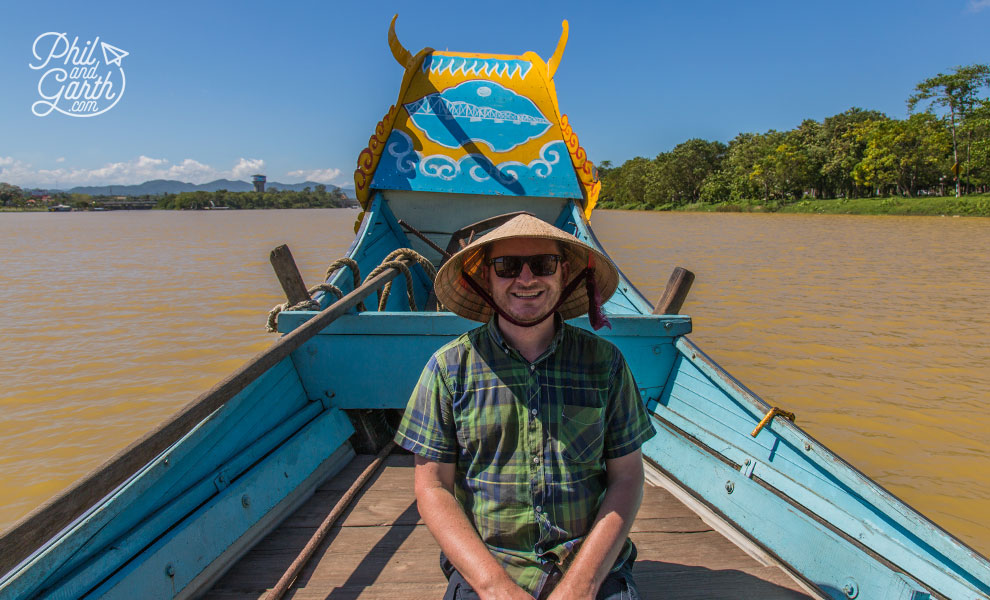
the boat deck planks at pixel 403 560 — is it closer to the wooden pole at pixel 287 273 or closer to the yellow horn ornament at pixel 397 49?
the wooden pole at pixel 287 273

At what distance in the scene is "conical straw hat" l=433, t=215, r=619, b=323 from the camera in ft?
4.87

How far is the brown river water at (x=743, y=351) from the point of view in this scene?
12.5ft

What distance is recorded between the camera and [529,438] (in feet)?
4.54

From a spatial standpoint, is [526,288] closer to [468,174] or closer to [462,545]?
[462,545]

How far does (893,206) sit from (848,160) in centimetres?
892

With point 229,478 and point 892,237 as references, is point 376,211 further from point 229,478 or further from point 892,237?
point 892,237

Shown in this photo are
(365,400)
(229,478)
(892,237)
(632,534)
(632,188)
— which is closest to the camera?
(229,478)

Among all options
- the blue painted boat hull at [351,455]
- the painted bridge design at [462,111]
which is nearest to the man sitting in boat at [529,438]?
the blue painted boat hull at [351,455]

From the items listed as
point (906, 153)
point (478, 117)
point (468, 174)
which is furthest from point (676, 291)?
point (906, 153)

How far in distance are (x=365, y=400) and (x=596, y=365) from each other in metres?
1.50

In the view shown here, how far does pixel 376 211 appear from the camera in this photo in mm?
4934

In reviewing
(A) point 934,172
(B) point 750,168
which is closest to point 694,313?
(A) point 934,172

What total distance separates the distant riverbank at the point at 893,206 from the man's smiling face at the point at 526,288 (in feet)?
110

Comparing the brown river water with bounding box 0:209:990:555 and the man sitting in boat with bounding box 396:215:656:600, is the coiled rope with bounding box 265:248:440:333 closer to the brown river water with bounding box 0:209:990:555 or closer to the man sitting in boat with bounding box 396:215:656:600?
the man sitting in boat with bounding box 396:215:656:600
